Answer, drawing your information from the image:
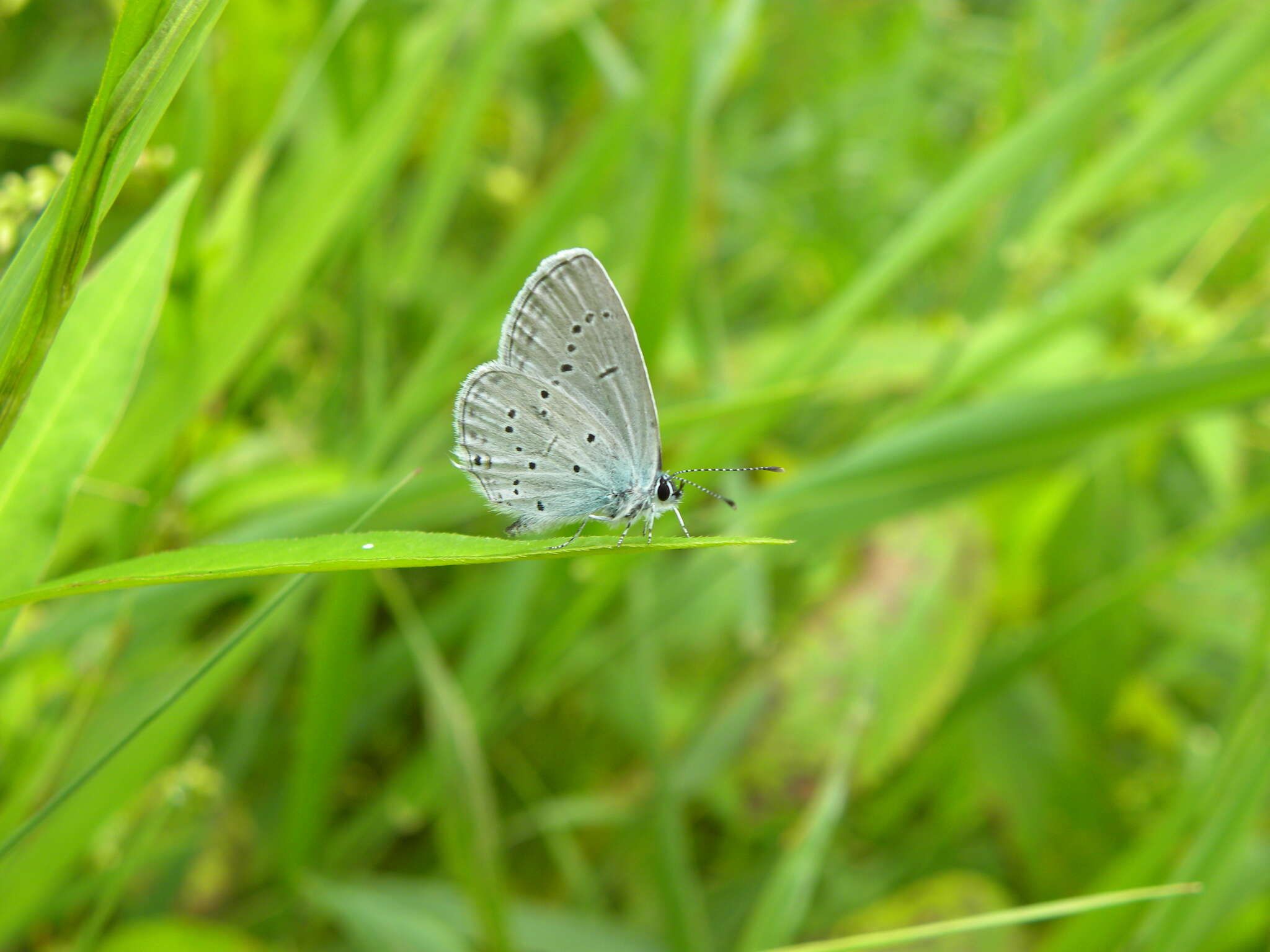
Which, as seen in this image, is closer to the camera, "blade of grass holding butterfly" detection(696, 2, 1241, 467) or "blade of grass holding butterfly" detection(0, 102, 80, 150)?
"blade of grass holding butterfly" detection(696, 2, 1241, 467)

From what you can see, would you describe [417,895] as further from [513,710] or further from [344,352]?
[344,352]

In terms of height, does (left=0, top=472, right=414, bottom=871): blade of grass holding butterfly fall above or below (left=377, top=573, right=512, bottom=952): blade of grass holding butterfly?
above

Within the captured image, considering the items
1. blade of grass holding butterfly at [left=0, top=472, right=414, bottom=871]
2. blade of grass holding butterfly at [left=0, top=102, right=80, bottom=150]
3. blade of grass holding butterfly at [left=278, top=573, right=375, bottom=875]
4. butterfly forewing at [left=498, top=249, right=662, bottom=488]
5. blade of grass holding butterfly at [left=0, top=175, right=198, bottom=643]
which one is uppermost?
blade of grass holding butterfly at [left=0, top=102, right=80, bottom=150]

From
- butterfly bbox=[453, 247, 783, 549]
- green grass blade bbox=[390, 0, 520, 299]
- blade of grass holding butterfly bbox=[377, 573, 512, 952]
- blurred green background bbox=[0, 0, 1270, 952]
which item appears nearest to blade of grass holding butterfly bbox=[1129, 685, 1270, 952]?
blurred green background bbox=[0, 0, 1270, 952]

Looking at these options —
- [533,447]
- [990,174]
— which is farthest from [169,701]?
[990,174]

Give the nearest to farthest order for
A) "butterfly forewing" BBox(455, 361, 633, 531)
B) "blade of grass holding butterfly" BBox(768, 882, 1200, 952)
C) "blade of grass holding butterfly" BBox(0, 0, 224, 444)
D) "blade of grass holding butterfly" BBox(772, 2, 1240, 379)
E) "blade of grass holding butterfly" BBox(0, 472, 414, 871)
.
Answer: "blade of grass holding butterfly" BBox(0, 0, 224, 444), "blade of grass holding butterfly" BBox(0, 472, 414, 871), "blade of grass holding butterfly" BBox(768, 882, 1200, 952), "butterfly forewing" BBox(455, 361, 633, 531), "blade of grass holding butterfly" BBox(772, 2, 1240, 379)

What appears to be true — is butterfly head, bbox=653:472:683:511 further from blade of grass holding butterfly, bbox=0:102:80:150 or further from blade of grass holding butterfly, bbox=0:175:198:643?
blade of grass holding butterfly, bbox=0:102:80:150

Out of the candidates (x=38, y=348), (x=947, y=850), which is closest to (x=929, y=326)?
(x=947, y=850)

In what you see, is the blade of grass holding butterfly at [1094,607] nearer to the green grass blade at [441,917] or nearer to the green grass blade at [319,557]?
the green grass blade at [441,917]

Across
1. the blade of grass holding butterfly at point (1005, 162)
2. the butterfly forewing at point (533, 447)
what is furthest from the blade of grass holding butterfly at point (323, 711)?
the blade of grass holding butterfly at point (1005, 162)
